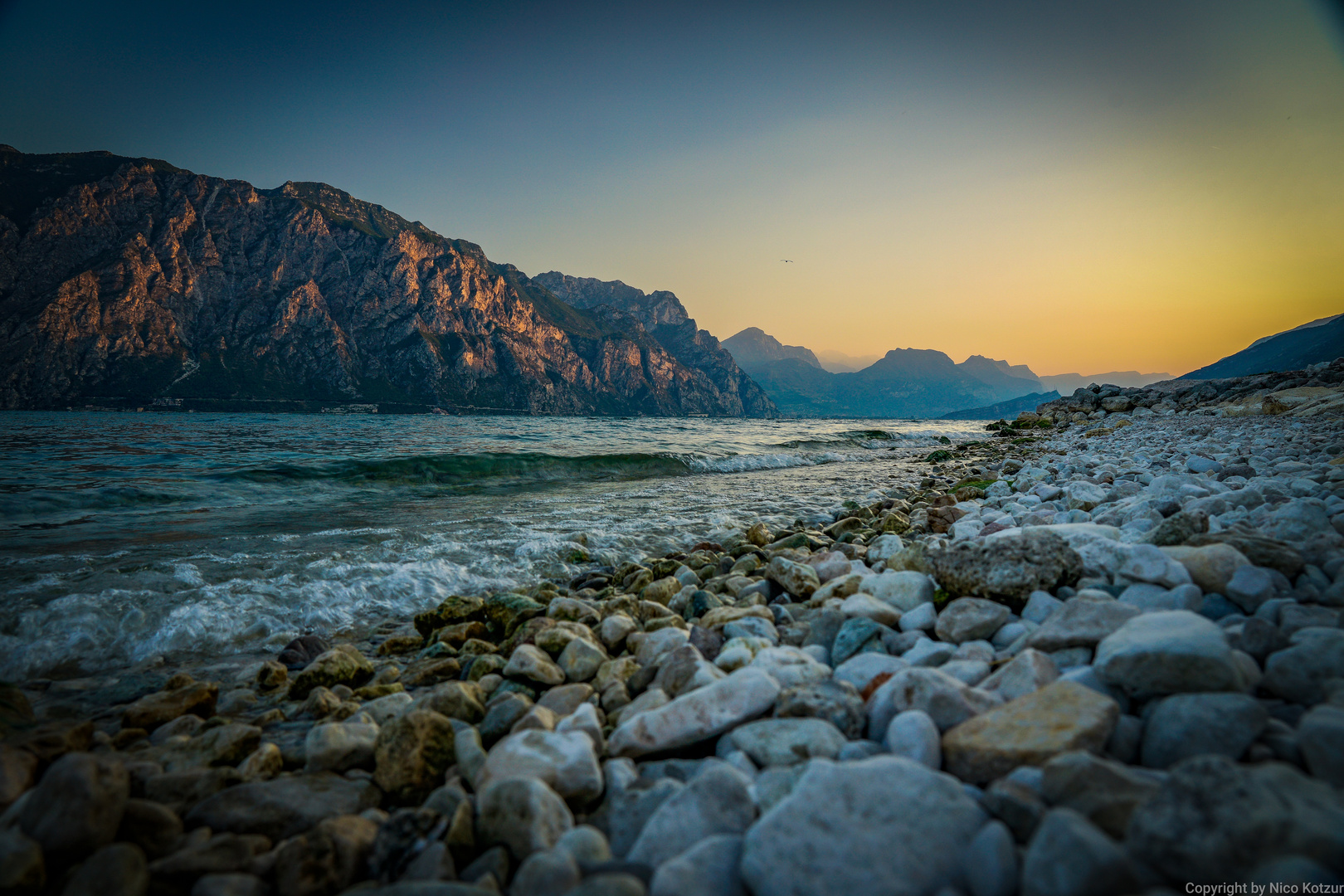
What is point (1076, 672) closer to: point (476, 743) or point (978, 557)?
point (978, 557)

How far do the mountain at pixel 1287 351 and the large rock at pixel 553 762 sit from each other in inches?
5685

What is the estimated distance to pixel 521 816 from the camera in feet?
4.98

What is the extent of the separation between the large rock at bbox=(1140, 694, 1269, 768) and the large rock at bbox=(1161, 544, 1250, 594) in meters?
1.18

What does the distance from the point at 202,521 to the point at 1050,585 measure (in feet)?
34.4

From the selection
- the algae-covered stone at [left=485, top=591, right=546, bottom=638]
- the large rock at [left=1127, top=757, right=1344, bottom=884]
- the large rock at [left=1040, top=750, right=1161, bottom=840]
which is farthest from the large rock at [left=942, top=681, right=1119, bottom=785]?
the algae-covered stone at [left=485, top=591, right=546, bottom=638]

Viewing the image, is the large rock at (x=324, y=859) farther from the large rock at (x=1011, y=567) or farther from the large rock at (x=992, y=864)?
the large rock at (x=1011, y=567)

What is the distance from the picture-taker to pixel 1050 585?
2.66 meters

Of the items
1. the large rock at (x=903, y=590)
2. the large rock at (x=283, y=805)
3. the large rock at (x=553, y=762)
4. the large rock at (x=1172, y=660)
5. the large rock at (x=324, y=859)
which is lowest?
the large rock at (x=283, y=805)

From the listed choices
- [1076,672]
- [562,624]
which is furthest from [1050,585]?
[562,624]

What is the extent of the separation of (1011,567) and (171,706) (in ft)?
15.3

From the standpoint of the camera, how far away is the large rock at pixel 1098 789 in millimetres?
1157

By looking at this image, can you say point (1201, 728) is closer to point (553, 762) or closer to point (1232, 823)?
point (1232, 823)

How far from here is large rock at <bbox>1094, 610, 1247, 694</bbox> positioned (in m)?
1.49

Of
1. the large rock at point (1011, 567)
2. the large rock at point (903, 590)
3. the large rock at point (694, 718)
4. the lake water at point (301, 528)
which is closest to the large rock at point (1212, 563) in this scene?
the large rock at point (1011, 567)
